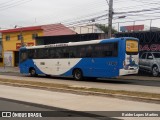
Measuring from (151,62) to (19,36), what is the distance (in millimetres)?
33502

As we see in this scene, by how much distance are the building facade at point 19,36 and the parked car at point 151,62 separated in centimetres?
2602

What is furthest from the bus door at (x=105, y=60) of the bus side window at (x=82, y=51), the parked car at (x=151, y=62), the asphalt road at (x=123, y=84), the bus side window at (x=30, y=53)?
the bus side window at (x=30, y=53)

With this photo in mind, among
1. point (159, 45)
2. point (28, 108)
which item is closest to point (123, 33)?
point (159, 45)

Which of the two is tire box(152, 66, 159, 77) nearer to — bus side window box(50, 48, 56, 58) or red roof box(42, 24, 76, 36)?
bus side window box(50, 48, 56, 58)

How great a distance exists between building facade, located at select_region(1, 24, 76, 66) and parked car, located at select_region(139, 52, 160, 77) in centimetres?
2602

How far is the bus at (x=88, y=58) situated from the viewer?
24.4 m

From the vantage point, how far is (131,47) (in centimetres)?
2492

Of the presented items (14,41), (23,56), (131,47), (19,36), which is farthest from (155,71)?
(14,41)

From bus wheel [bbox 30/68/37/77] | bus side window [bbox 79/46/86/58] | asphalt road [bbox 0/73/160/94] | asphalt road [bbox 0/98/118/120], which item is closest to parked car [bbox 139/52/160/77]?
asphalt road [bbox 0/73/160/94]

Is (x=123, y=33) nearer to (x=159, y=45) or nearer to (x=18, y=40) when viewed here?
(x=159, y=45)

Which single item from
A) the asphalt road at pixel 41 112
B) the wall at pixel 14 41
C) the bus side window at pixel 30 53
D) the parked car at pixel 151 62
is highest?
the wall at pixel 14 41

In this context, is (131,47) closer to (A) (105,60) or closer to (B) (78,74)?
(A) (105,60)

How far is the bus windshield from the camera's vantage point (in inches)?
967

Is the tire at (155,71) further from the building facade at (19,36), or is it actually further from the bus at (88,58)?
the building facade at (19,36)
